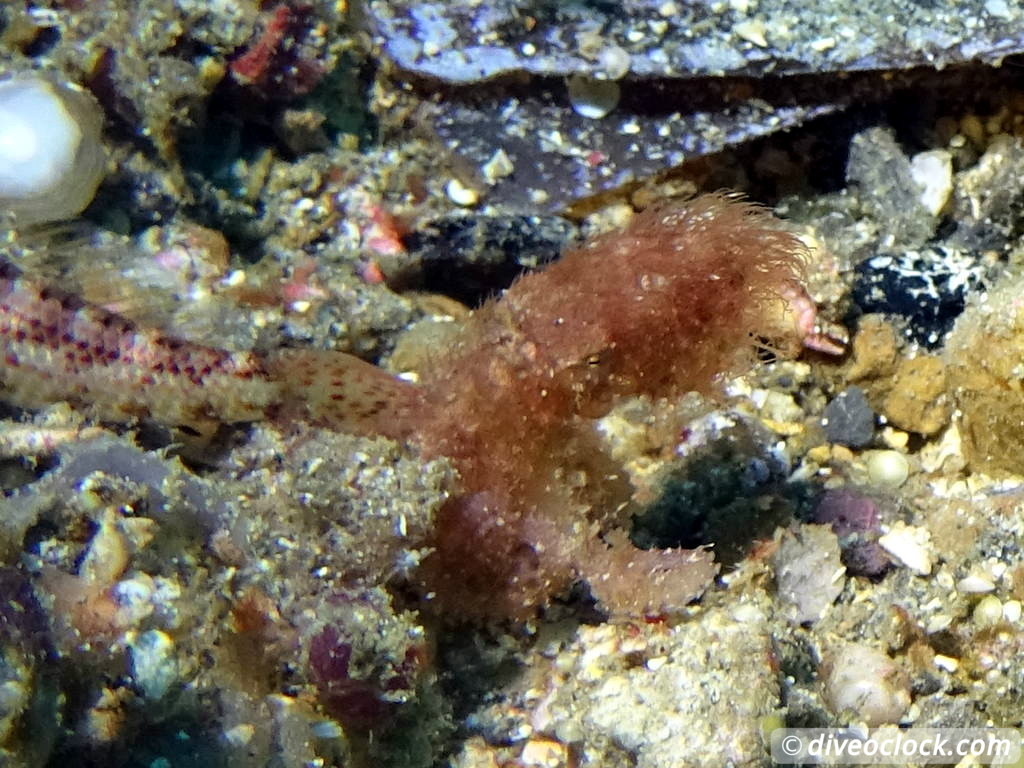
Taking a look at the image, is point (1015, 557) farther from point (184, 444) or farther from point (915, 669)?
point (184, 444)

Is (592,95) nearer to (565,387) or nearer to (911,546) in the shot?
(565,387)

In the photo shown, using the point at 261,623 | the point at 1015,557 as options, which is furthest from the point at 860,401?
the point at 261,623

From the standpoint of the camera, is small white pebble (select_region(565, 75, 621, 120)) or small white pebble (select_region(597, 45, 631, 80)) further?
small white pebble (select_region(565, 75, 621, 120))

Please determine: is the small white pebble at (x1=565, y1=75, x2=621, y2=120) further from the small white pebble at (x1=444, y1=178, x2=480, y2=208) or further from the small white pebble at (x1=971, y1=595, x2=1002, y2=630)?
the small white pebble at (x1=971, y1=595, x2=1002, y2=630)

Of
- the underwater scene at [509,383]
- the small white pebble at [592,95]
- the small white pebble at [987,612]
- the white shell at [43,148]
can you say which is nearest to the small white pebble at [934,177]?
the underwater scene at [509,383]

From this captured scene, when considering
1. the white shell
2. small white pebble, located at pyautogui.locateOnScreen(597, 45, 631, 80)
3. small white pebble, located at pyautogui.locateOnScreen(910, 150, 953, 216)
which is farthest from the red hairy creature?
small white pebble, located at pyautogui.locateOnScreen(910, 150, 953, 216)

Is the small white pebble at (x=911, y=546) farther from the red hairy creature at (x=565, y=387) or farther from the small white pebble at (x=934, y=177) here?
the small white pebble at (x=934, y=177)
